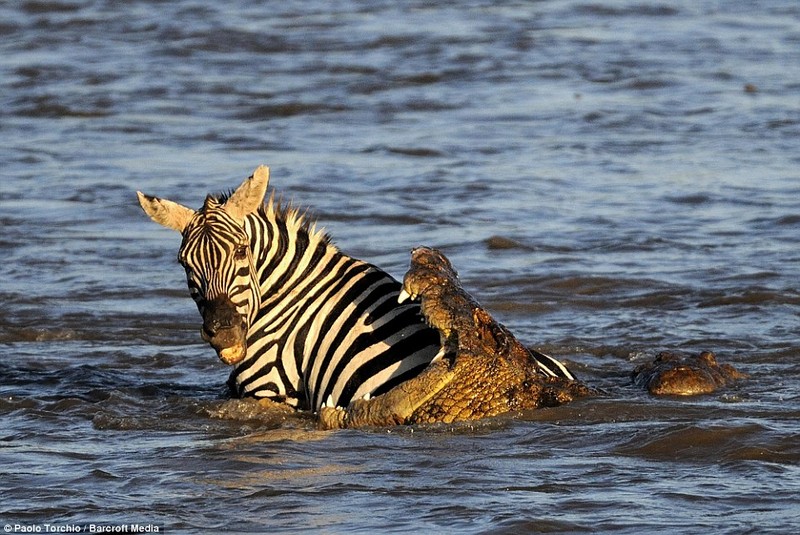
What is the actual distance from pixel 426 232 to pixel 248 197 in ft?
18.7

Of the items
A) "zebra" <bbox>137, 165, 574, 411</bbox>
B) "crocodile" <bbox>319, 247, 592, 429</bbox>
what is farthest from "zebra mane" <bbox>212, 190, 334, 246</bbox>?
"crocodile" <bbox>319, 247, 592, 429</bbox>

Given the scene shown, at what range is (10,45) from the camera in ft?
79.8

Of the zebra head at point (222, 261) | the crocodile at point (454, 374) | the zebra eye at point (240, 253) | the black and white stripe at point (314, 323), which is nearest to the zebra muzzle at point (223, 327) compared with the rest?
the zebra head at point (222, 261)

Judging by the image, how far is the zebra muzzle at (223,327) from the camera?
23.7 feet

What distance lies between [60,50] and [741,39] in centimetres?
1026

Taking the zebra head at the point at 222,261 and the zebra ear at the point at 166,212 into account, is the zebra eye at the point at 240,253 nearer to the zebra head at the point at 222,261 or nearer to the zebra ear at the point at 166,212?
the zebra head at the point at 222,261

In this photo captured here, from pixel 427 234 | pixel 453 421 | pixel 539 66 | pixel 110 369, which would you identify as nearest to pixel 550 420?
pixel 453 421

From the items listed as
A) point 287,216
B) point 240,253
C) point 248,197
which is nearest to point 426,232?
point 287,216

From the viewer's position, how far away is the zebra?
7.31 metres

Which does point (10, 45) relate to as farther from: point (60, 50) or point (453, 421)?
point (453, 421)

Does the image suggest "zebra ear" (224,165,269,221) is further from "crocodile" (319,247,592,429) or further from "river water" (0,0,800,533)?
"river water" (0,0,800,533)

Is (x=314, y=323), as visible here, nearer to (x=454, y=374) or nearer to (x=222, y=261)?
(x=222, y=261)

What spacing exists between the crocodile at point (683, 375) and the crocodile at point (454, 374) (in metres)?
0.84

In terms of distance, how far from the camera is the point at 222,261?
286 inches
